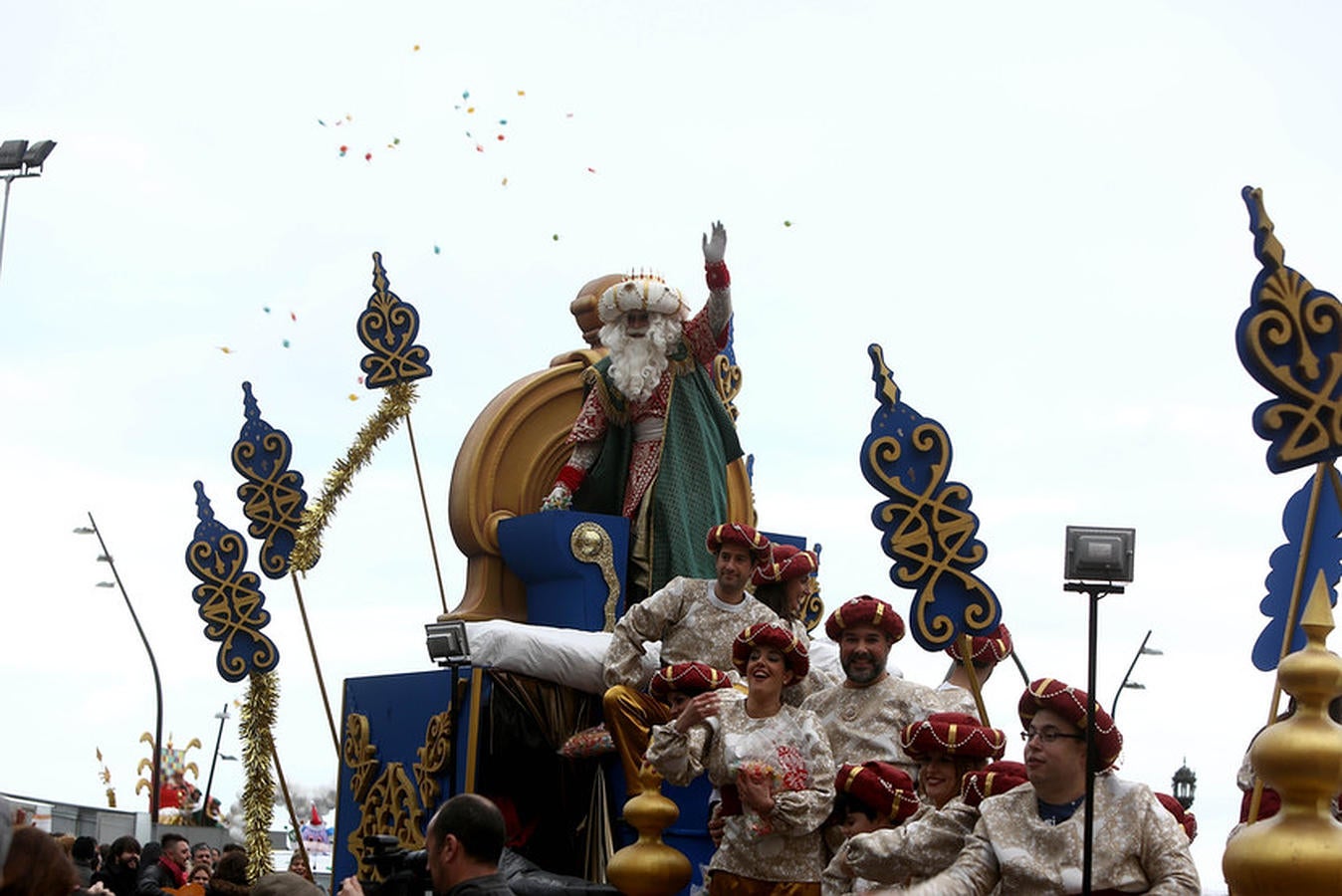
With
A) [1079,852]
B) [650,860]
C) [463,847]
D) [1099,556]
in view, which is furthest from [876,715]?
[463,847]

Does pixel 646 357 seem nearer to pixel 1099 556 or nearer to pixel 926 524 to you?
pixel 926 524

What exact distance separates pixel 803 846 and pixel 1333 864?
3.36 m

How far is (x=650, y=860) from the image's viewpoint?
22.8ft

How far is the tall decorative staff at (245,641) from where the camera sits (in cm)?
1210

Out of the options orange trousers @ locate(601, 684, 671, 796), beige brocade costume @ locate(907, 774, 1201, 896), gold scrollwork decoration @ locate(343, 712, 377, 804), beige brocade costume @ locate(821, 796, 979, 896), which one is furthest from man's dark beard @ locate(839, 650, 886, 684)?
gold scrollwork decoration @ locate(343, 712, 377, 804)

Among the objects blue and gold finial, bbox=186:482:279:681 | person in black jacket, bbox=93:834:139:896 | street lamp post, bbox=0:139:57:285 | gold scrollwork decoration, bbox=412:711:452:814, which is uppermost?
street lamp post, bbox=0:139:57:285

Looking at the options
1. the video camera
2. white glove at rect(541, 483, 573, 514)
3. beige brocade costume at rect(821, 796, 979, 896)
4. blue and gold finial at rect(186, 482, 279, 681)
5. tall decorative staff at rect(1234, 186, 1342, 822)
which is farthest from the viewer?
blue and gold finial at rect(186, 482, 279, 681)

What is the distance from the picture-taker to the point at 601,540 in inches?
401

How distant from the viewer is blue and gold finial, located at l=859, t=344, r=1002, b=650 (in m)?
7.76

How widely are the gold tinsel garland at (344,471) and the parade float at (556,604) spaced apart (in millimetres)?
13

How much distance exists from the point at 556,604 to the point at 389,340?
2562 mm

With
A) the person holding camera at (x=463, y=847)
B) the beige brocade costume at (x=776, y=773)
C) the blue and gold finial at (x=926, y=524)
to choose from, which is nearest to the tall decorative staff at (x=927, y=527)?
the blue and gold finial at (x=926, y=524)

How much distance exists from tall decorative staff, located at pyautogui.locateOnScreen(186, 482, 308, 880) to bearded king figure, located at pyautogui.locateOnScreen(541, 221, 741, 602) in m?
2.67

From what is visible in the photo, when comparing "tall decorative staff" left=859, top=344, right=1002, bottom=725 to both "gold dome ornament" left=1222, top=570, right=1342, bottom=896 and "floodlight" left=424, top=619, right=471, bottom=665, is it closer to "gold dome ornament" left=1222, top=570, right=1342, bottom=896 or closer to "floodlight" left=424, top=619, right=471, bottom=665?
"floodlight" left=424, top=619, right=471, bottom=665
